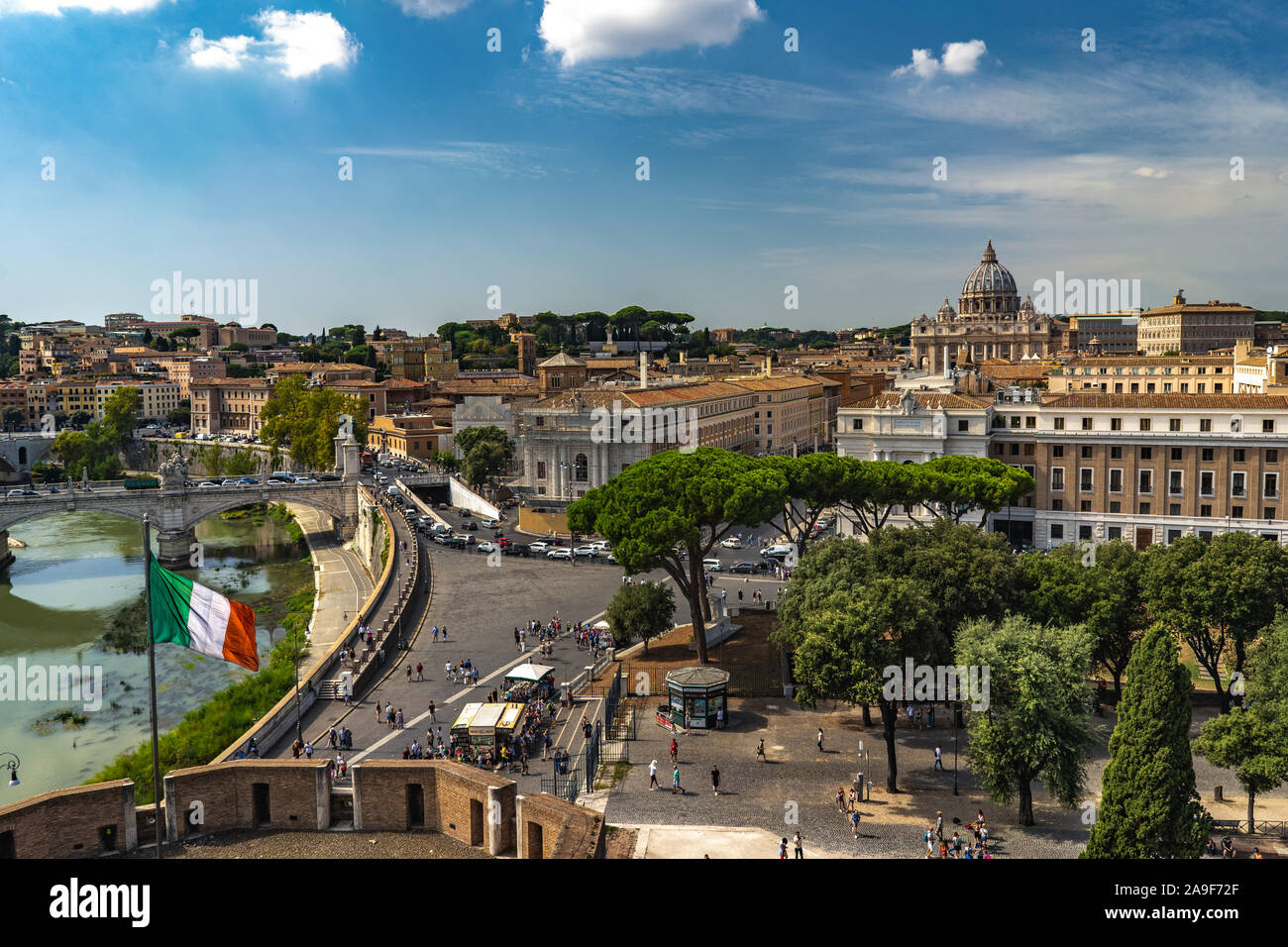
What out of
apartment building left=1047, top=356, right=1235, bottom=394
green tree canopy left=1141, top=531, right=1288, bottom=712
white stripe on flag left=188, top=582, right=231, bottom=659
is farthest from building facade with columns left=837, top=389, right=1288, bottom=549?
white stripe on flag left=188, top=582, right=231, bottom=659

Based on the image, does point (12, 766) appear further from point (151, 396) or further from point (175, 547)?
point (151, 396)

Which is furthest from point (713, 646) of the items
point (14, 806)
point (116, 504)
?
point (116, 504)

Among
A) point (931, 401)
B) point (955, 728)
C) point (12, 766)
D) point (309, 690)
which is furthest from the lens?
point (931, 401)

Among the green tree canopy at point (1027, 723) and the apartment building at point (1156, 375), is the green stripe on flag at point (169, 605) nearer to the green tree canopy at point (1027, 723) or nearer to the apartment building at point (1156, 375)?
the green tree canopy at point (1027, 723)

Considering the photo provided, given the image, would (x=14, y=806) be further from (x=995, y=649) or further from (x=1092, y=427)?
(x=1092, y=427)

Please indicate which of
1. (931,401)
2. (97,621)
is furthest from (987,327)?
(97,621)

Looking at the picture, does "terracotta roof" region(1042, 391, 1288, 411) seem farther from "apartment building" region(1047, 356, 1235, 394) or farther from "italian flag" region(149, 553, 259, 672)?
Result: "italian flag" region(149, 553, 259, 672)

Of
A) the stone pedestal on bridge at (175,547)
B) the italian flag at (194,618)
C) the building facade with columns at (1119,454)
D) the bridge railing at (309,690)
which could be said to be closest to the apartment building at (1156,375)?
the building facade with columns at (1119,454)
